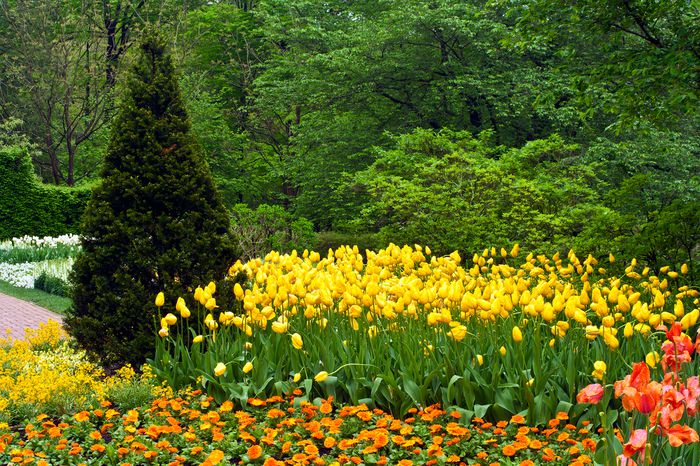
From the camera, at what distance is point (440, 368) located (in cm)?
465

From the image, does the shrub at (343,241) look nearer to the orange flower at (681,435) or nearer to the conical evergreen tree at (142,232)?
the conical evergreen tree at (142,232)

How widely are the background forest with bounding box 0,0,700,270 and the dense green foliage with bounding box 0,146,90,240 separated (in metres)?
0.19

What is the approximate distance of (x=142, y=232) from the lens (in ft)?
19.4

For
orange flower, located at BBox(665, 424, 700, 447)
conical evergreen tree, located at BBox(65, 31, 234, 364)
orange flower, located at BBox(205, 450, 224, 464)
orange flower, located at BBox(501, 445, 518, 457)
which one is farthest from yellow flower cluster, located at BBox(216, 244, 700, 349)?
orange flower, located at BBox(665, 424, 700, 447)

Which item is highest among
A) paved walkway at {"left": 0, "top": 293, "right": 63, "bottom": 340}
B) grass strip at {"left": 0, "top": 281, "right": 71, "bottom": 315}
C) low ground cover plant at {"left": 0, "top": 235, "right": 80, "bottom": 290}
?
low ground cover plant at {"left": 0, "top": 235, "right": 80, "bottom": 290}

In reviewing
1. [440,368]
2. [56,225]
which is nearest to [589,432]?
[440,368]

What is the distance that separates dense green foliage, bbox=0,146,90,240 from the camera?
67.4 ft

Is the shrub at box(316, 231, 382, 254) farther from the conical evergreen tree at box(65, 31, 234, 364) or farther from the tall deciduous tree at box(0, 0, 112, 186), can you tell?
the tall deciduous tree at box(0, 0, 112, 186)

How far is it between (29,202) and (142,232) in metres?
16.4

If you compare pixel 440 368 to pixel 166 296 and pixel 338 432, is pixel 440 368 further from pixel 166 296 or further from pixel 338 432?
pixel 166 296

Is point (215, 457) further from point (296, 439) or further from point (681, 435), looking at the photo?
point (681, 435)

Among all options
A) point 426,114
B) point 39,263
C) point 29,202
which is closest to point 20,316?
point 39,263

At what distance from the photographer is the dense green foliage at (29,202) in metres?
20.5

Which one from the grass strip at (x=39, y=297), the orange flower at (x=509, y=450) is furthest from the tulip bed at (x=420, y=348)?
the grass strip at (x=39, y=297)
